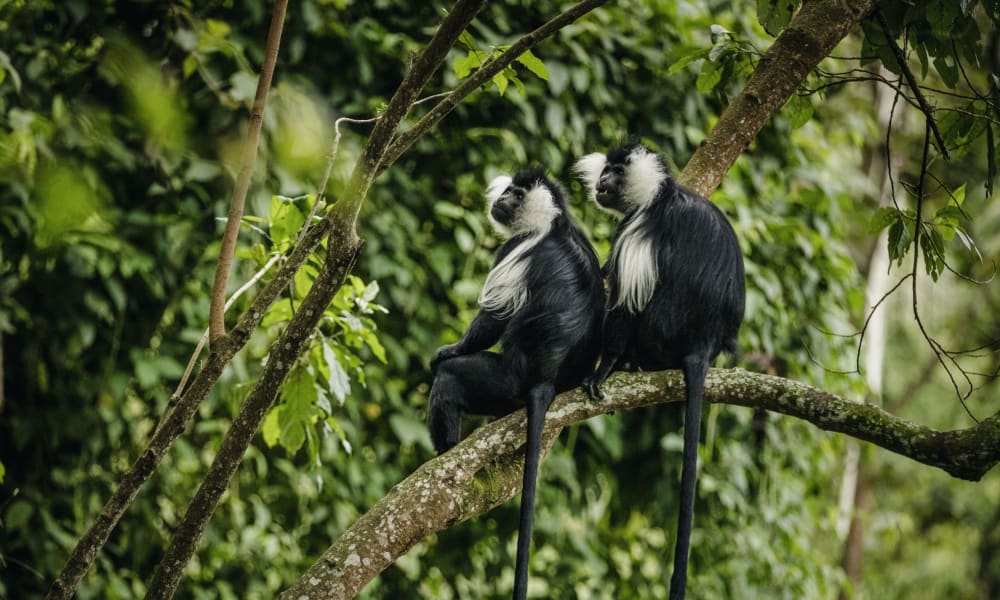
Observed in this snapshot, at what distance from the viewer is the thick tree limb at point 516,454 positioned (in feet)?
4.75

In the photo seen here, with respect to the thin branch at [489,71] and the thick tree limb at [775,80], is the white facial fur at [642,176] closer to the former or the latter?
the thick tree limb at [775,80]

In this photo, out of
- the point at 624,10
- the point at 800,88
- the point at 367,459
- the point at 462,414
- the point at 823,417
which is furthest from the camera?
the point at 624,10

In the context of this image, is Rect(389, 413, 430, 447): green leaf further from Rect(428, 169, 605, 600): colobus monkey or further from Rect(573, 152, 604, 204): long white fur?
Rect(573, 152, 604, 204): long white fur

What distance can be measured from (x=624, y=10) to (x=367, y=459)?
1970mm

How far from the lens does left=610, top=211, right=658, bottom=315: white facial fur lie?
7.40ft

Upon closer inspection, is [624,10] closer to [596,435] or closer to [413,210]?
[413,210]

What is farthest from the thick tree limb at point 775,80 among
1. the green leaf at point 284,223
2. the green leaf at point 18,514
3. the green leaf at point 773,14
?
the green leaf at point 18,514

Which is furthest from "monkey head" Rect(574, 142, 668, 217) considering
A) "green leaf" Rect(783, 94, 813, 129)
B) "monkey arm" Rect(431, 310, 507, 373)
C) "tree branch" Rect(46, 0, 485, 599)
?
"tree branch" Rect(46, 0, 485, 599)

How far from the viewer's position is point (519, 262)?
239 cm

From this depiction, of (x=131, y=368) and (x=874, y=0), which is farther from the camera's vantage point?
(x=131, y=368)

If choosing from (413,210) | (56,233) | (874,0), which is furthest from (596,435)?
(56,233)

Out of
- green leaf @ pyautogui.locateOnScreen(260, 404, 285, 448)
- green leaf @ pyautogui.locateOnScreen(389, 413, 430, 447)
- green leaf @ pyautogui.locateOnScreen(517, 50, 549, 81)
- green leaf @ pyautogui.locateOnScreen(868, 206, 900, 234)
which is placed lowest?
green leaf @ pyautogui.locateOnScreen(260, 404, 285, 448)

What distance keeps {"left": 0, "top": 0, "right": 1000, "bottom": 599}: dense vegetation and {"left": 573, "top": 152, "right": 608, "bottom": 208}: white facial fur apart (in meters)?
0.40

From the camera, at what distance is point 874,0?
1.99 meters
